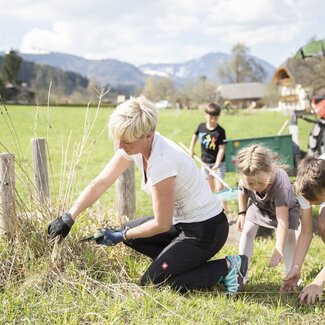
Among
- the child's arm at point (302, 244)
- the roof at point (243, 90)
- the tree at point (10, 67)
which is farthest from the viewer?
the roof at point (243, 90)

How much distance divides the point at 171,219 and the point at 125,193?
1207 mm

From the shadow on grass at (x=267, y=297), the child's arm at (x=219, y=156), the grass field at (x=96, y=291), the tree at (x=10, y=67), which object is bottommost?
the shadow on grass at (x=267, y=297)

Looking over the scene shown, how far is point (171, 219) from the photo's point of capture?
8.32 feet

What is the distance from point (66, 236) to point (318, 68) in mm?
23342

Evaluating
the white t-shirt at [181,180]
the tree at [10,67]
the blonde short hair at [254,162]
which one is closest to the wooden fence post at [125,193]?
the white t-shirt at [181,180]

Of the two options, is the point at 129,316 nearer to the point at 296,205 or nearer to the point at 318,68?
the point at 296,205

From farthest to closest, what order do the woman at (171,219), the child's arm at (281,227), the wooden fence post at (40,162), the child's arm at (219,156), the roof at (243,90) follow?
the roof at (243,90) → the child's arm at (219,156) → the wooden fence post at (40,162) → the child's arm at (281,227) → the woman at (171,219)

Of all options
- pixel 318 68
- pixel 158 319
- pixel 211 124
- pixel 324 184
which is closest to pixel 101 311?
pixel 158 319

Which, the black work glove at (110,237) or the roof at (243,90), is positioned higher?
the roof at (243,90)

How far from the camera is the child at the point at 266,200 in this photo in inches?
105

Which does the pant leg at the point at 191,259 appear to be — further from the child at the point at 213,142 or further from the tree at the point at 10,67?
the tree at the point at 10,67

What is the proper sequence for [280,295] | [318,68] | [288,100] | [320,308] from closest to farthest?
1. [320,308]
2. [280,295]
3. [318,68]
4. [288,100]

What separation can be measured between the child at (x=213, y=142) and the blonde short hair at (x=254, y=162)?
2224 mm

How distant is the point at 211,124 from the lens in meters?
5.06
